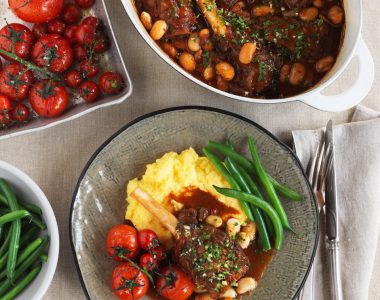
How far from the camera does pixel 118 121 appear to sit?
3439 millimetres

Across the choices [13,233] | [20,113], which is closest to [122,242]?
[13,233]

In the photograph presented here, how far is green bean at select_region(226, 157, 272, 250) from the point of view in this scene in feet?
10.6

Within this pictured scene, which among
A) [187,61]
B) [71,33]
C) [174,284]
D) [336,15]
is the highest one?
[336,15]

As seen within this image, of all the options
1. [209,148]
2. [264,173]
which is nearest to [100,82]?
[209,148]

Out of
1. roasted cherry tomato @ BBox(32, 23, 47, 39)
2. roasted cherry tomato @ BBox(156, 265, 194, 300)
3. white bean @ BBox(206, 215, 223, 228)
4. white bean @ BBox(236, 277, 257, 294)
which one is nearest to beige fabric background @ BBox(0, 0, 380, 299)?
roasted cherry tomato @ BBox(32, 23, 47, 39)

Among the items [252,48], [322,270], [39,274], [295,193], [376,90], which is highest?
[252,48]

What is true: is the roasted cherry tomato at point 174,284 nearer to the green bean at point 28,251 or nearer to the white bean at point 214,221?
the white bean at point 214,221

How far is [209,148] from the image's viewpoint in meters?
3.37

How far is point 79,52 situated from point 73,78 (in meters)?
0.17

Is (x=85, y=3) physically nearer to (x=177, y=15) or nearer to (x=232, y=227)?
(x=177, y=15)

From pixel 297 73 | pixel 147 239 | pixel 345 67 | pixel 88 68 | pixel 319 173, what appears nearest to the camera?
pixel 345 67

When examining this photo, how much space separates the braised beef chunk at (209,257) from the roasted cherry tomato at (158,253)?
97 mm

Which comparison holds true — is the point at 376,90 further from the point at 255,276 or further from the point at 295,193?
the point at 255,276

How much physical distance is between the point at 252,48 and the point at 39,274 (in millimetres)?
1880
